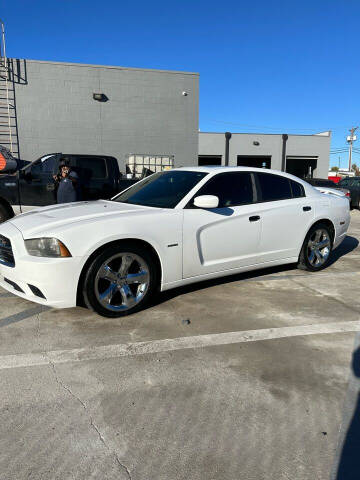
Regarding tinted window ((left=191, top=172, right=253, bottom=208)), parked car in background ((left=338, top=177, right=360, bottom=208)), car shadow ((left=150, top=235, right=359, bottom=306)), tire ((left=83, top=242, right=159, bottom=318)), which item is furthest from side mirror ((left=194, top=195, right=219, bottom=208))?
parked car in background ((left=338, top=177, right=360, bottom=208))

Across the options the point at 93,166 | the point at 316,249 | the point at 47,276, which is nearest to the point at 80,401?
the point at 47,276

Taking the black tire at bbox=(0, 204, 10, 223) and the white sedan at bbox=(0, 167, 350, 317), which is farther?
the black tire at bbox=(0, 204, 10, 223)

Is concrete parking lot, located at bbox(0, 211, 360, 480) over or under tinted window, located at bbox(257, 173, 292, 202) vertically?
under

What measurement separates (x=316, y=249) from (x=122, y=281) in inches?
125

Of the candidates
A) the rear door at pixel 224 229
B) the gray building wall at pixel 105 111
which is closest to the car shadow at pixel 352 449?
the rear door at pixel 224 229

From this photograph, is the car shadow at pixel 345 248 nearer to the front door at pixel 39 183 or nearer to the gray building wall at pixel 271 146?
the front door at pixel 39 183

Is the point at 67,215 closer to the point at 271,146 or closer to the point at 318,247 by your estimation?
the point at 318,247

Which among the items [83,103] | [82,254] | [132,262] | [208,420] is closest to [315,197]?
[132,262]

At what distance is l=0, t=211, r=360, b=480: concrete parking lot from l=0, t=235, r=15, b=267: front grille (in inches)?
22.2

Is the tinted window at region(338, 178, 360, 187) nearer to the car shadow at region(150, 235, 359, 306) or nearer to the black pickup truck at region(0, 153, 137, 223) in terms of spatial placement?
the car shadow at region(150, 235, 359, 306)

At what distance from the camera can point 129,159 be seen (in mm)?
16859

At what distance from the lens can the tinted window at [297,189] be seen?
5230 millimetres

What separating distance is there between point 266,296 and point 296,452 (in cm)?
254

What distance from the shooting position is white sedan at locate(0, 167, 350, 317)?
3439mm
